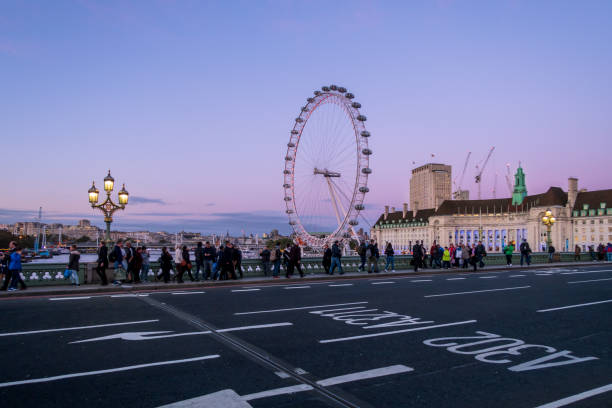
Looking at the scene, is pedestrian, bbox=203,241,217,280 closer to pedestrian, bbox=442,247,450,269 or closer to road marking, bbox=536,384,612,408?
pedestrian, bbox=442,247,450,269

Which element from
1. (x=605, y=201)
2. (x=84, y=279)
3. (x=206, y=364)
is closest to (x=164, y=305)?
(x=206, y=364)

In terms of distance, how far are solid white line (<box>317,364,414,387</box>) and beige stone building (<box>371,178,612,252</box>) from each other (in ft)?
400

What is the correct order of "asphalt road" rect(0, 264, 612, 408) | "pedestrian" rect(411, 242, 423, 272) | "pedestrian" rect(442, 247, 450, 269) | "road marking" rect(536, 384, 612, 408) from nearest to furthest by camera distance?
"road marking" rect(536, 384, 612, 408) → "asphalt road" rect(0, 264, 612, 408) → "pedestrian" rect(411, 242, 423, 272) → "pedestrian" rect(442, 247, 450, 269)

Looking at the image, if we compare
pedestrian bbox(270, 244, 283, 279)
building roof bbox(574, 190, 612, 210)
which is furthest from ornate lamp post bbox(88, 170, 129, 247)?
building roof bbox(574, 190, 612, 210)

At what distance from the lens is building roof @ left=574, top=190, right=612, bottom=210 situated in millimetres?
144075

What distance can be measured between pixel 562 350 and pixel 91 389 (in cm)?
797

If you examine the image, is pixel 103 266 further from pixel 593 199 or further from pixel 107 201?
pixel 593 199

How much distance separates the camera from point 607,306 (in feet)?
46.5

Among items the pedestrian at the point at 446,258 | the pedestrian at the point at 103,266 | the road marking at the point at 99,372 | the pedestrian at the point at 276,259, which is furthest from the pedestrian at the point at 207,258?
the pedestrian at the point at 446,258

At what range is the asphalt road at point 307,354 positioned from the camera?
5.98m

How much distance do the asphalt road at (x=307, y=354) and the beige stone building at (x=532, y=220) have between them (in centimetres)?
11725

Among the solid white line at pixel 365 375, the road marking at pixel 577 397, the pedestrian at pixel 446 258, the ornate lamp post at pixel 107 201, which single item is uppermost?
the ornate lamp post at pixel 107 201

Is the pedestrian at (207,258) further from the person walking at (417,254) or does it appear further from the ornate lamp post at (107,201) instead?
the person walking at (417,254)

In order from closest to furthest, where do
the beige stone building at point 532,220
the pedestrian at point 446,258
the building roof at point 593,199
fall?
the pedestrian at point 446,258
the building roof at point 593,199
the beige stone building at point 532,220
